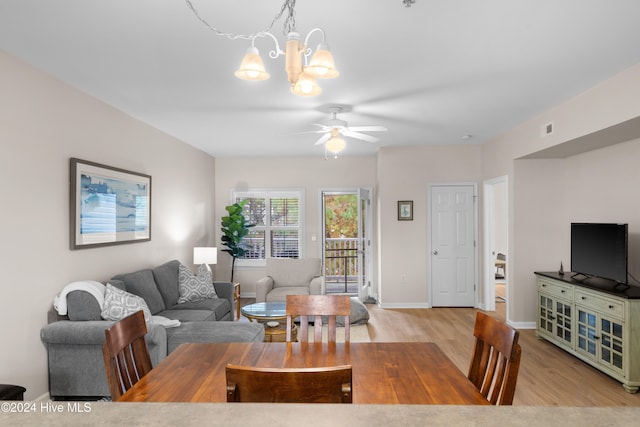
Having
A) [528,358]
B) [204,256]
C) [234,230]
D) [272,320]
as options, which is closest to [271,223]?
[234,230]

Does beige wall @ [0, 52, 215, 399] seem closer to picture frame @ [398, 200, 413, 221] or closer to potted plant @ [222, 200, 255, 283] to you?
potted plant @ [222, 200, 255, 283]

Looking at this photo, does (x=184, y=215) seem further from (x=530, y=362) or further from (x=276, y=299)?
(x=530, y=362)

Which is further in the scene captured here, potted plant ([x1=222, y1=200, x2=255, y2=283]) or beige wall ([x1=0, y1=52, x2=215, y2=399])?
potted plant ([x1=222, y1=200, x2=255, y2=283])

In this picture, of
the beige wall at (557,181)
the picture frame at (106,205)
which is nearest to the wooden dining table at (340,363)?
the picture frame at (106,205)

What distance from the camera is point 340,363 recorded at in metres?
1.77

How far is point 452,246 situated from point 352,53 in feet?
14.6

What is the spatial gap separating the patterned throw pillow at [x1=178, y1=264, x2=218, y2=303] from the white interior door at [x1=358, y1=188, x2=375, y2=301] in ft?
9.09

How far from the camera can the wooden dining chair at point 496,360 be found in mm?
1440

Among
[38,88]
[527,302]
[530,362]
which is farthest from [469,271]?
[38,88]

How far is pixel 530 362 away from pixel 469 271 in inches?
99.5

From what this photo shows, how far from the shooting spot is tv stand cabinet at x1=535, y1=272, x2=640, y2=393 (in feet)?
10.6

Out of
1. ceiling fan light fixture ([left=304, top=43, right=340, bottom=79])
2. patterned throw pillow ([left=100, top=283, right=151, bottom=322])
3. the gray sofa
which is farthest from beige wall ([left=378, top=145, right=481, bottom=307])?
ceiling fan light fixture ([left=304, top=43, right=340, bottom=79])

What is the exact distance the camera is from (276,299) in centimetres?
539

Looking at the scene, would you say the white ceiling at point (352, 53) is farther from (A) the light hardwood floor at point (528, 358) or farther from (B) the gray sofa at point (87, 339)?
(A) the light hardwood floor at point (528, 358)
